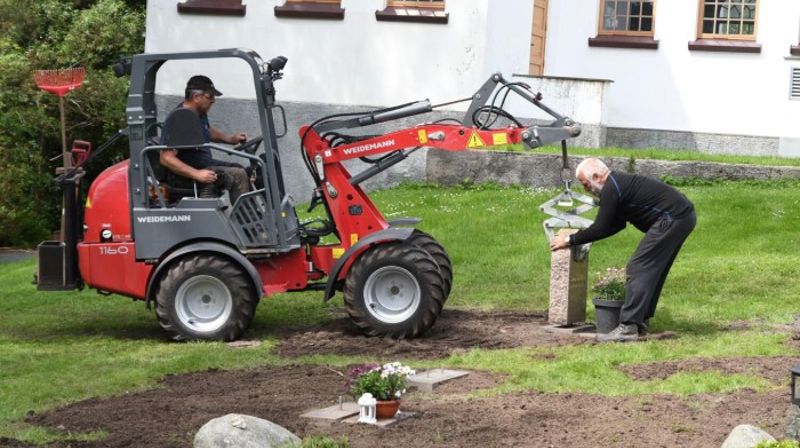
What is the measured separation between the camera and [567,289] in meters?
13.4

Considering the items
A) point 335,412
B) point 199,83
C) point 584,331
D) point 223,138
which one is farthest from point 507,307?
point 335,412

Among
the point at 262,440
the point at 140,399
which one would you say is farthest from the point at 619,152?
the point at 262,440

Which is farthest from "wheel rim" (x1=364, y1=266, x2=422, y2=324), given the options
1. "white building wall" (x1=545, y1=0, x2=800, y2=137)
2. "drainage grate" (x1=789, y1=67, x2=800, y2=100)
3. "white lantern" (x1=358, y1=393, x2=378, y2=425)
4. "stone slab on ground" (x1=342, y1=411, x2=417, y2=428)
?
Answer: "drainage grate" (x1=789, y1=67, x2=800, y2=100)

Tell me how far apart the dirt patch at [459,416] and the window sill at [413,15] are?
12.3 m

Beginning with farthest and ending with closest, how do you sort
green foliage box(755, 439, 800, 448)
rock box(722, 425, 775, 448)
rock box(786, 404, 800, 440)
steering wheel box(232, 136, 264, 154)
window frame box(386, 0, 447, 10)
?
1. window frame box(386, 0, 447, 10)
2. steering wheel box(232, 136, 264, 154)
3. rock box(786, 404, 800, 440)
4. rock box(722, 425, 775, 448)
5. green foliage box(755, 439, 800, 448)

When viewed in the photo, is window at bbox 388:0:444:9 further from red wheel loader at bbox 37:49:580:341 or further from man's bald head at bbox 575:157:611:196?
man's bald head at bbox 575:157:611:196

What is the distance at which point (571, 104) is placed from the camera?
2239 centimetres

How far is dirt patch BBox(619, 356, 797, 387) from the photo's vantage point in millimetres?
10477

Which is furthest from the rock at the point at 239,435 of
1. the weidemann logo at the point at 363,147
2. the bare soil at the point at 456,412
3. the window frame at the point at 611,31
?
the window frame at the point at 611,31

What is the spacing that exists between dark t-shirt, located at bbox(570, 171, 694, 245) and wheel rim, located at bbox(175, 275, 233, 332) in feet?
10.4

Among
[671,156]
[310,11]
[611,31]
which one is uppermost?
[310,11]

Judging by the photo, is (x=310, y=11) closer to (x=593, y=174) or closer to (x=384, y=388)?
(x=593, y=174)

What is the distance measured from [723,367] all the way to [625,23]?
1442cm

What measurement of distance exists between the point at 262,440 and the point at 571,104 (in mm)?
15018
